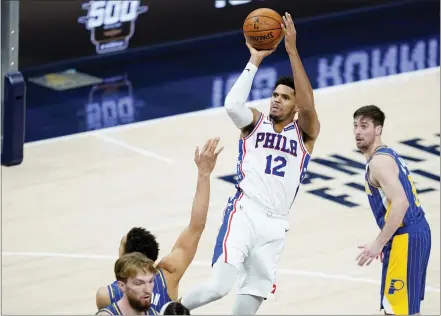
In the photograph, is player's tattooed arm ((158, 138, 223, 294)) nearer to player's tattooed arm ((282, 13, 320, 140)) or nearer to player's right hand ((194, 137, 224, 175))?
player's right hand ((194, 137, 224, 175))

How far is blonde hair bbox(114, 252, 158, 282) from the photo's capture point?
26.2 feet

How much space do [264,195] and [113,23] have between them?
9919 mm

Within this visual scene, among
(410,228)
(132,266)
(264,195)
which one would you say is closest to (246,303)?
(264,195)

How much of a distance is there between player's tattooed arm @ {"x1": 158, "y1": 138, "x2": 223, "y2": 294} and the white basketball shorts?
1.18 metres

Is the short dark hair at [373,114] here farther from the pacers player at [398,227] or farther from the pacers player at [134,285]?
the pacers player at [134,285]

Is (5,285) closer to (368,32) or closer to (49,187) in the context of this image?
(49,187)

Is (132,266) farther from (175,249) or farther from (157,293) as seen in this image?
(175,249)

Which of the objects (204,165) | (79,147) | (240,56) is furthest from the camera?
(240,56)

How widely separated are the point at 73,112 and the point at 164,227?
4.44 m

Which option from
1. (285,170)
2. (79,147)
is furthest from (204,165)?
(79,147)

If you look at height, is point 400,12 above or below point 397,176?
above

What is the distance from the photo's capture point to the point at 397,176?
10516 mm

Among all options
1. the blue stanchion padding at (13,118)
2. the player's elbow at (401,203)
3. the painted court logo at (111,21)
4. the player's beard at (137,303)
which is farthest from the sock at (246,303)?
the painted court logo at (111,21)

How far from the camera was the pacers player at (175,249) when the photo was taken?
8.74m
